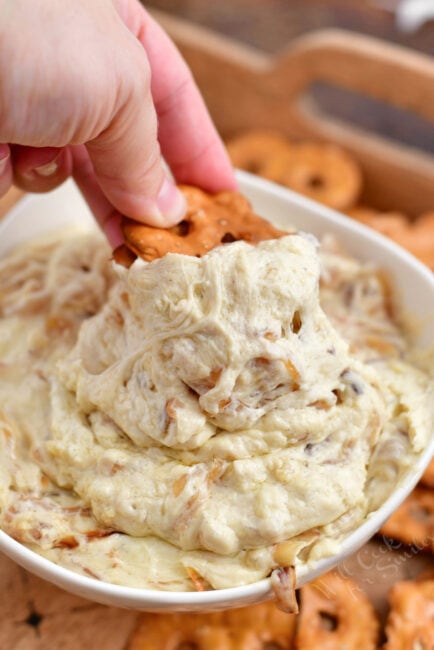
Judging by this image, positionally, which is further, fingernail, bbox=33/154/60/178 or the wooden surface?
the wooden surface

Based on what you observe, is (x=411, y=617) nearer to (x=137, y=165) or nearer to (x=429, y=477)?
(x=429, y=477)

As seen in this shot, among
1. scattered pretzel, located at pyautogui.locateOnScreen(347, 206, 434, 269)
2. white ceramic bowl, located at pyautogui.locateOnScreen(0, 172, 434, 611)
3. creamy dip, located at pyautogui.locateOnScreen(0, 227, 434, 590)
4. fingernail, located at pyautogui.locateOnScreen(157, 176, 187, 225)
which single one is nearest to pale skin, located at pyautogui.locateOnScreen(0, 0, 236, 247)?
fingernail, located at pyautogui.locateOnScreen(157, 176, 187, 225)

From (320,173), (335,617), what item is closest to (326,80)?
(320,173)

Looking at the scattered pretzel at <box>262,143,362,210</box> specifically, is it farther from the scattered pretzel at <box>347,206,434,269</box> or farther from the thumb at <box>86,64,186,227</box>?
the thumb at <box>86,64,186,227</box>

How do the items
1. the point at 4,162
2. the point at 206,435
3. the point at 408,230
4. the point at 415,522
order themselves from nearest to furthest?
1. the point at 206,435
2. the point at 4,162
3. the point at 415,522
4. the point at 408,230

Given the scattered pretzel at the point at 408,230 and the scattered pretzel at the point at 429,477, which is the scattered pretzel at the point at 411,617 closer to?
the scattered pretzel at the point at 429,477

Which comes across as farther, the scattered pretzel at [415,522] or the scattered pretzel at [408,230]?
the scattered pretzel at [408,230]

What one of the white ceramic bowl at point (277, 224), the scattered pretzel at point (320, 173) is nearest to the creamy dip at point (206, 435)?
the white ceramic bowl at point (277, 224)
